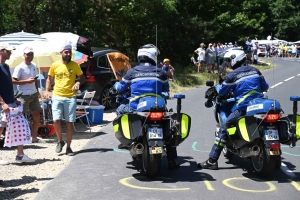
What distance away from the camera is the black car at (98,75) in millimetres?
14945

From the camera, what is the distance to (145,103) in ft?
23.8

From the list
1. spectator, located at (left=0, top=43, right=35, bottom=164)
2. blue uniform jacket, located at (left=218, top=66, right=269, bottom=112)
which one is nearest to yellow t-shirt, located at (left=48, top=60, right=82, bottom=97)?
spectator, located at (left=0, top=43, right=35, bottom=164)

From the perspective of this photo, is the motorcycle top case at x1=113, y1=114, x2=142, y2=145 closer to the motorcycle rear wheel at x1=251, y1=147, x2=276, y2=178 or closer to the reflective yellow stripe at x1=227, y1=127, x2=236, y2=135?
the reflective yellow stripe at x1=227, y1=127, x2=236, y2=135

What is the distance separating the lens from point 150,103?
7242 millimetres

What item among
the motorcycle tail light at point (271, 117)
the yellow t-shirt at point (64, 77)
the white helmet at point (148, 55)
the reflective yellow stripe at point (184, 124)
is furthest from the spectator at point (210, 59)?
the motorcycle tail light at point (271, 117)

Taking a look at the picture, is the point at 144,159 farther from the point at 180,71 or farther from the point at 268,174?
the point at 180,71

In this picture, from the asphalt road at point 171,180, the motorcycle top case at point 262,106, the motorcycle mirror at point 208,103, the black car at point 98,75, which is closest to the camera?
the asphalt road at point 171,180

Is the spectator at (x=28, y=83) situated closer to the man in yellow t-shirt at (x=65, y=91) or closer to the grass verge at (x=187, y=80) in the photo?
the man in yellow t-shirt at (x=65, y=91)

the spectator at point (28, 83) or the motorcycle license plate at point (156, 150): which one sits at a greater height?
the spectator at point (28, 83)

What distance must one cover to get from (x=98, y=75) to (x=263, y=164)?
8783mm

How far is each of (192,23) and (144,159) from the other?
78.7ft

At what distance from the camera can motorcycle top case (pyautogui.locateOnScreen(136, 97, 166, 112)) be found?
722 cm

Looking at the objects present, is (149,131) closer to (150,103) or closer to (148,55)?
(150,103)

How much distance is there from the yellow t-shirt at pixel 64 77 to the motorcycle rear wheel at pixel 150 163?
2392mm
